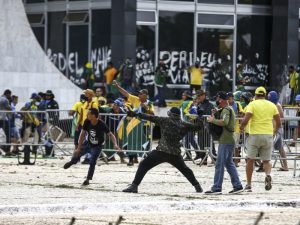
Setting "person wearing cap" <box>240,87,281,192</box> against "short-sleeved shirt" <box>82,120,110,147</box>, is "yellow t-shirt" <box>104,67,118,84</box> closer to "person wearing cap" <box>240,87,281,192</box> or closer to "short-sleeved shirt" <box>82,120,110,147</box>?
"short-sleeved shirt" <box>82,120,110,147</box>

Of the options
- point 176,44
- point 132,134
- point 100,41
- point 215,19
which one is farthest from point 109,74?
point 132,134

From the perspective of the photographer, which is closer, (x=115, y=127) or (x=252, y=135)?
(x=252, y=135)

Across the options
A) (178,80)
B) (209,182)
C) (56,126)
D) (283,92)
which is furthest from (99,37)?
(209,182)

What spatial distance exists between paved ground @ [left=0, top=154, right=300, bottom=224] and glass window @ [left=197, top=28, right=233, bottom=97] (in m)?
16.6

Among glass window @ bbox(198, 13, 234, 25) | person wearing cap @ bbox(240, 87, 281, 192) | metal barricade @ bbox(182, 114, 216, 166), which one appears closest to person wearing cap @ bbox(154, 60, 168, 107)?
glass window @ bbox(198, 13, 234, 25)

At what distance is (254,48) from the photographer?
40094 mm

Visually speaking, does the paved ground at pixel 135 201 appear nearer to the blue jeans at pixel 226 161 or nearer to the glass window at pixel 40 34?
the blue jeans at pixel 226 161

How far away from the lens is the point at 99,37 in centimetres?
3850

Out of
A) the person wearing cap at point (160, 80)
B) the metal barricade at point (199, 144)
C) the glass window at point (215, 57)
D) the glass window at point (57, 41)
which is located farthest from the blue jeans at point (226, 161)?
the glass window at point (57, 41)

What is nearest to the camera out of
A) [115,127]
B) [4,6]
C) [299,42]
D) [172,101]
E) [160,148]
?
[160,148]

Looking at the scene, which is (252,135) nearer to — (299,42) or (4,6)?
(4,6)

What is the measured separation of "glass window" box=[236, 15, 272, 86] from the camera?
39812 mm

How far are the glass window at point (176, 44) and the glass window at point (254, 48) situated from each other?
78.1 inches

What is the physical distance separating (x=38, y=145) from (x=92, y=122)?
792 centimetres
